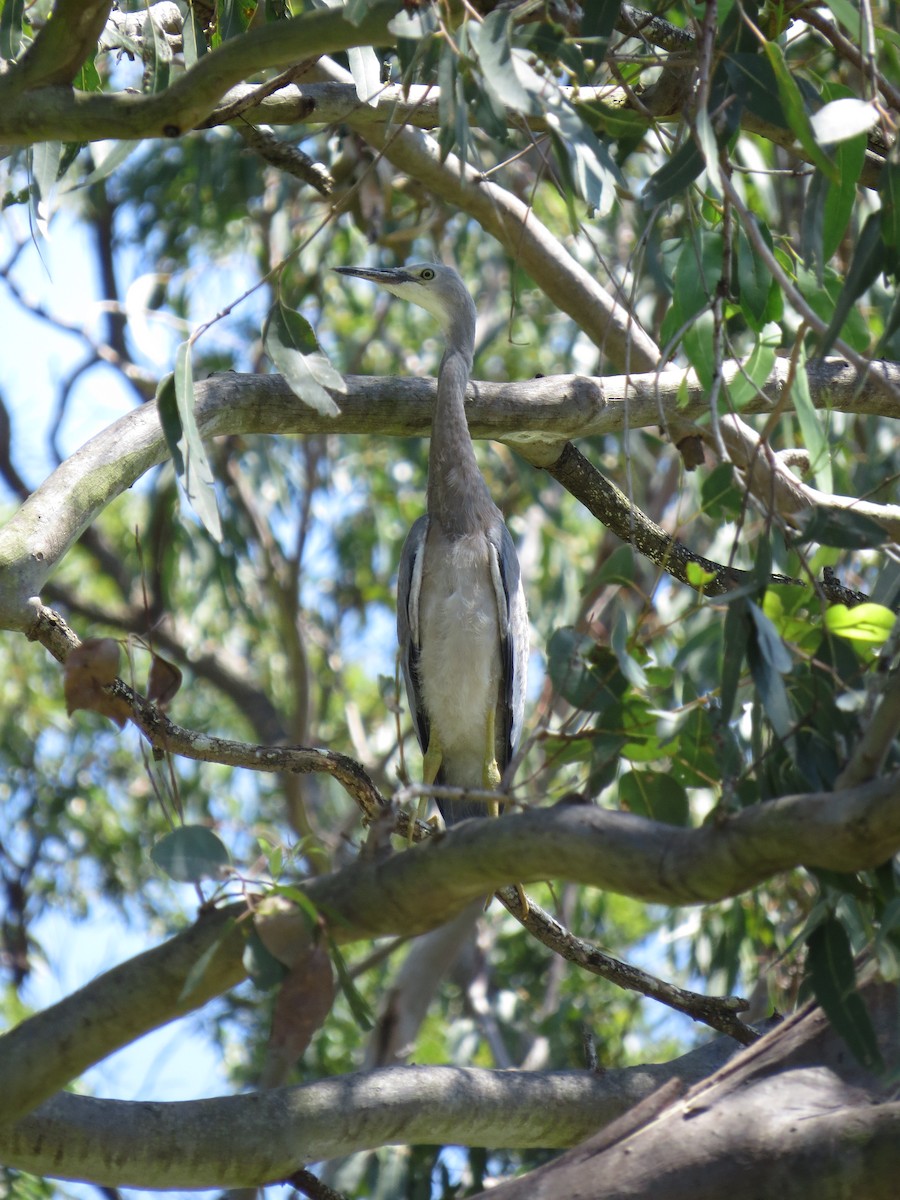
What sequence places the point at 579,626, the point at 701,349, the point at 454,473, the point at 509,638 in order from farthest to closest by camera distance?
1. the point at 509,638
2. the point at 454,473
3. the point at 579,626
4. the point at 701,349

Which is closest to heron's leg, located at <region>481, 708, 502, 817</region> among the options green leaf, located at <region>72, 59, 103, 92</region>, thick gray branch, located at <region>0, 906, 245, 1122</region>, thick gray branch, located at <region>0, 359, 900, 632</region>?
thick gray branch, located at <region>0, 359, 900, 632</region>

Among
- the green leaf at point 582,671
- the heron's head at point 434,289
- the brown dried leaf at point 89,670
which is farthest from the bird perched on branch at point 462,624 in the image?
the brown dried leaf at point 89,670

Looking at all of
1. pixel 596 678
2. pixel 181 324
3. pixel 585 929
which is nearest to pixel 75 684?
pixel 596 678

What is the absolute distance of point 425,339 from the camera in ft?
22.4

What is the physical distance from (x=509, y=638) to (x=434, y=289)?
1.07 meters

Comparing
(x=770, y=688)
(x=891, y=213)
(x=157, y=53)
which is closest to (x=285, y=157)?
(x=157, y=53)

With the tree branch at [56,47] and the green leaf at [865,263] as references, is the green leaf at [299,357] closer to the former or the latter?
the tree branch at [56,47]

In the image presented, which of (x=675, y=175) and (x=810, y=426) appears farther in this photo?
(x=810, y=426)

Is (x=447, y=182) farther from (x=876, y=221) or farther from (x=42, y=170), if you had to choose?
(x=876, y=221)

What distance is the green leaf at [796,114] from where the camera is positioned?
1.46 m

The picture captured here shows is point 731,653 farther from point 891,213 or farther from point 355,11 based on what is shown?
point 355,11

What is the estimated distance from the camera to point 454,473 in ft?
10.8

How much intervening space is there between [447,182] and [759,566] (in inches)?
71.8

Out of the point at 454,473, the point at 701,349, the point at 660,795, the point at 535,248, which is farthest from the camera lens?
the point at 454,473
